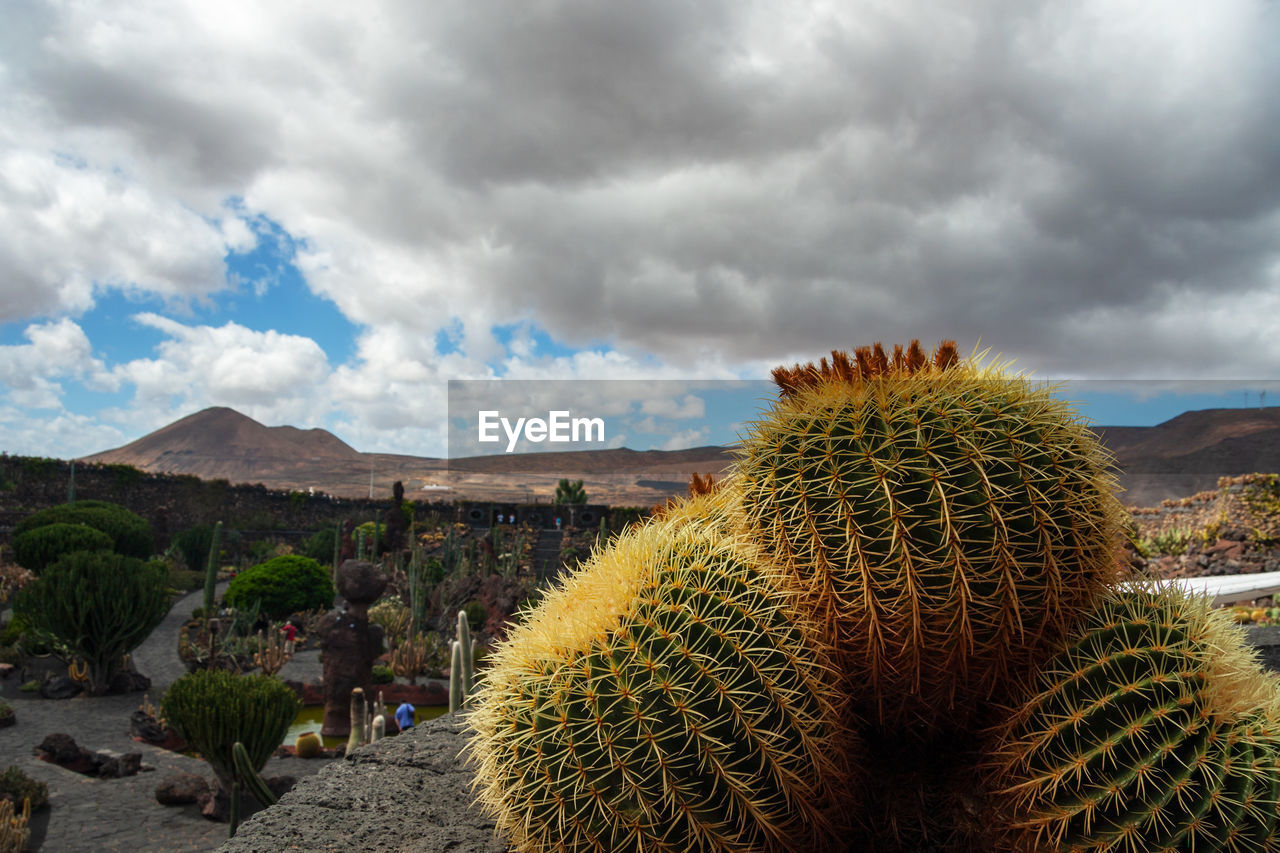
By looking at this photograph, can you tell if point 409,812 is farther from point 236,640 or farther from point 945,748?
point 236,640

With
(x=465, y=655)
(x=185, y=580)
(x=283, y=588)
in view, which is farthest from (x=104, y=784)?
(x=185, y=580)

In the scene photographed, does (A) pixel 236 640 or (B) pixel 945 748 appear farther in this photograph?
(A) pixel 236 640

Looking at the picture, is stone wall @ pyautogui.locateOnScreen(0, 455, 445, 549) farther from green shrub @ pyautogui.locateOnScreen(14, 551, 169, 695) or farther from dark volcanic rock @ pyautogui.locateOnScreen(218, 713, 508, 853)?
dark volcanic rock @ pyautogui.locateOnScreen(218, 713, 508, 853)

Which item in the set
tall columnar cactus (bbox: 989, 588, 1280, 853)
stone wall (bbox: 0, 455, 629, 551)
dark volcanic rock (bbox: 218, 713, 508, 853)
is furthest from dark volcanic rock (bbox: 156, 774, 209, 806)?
stone wall (bbox: 0, 455, 629, 551)

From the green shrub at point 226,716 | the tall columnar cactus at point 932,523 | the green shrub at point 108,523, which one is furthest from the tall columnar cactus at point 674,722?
the green shrub at point 108,523

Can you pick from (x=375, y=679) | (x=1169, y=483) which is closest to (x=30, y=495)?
(x=375, y=679)
